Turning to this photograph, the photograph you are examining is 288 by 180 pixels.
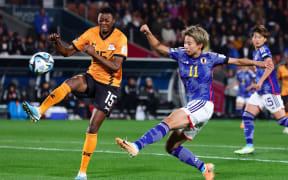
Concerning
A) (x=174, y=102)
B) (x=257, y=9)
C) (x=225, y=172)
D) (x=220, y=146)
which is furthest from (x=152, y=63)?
(x=225, y=172)

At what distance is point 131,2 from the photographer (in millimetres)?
29031

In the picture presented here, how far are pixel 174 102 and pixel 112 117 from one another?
3.04 meters

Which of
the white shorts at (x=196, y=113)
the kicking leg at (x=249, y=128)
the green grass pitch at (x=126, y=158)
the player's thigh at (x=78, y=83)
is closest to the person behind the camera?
the white shorts at (x=196, y=113)

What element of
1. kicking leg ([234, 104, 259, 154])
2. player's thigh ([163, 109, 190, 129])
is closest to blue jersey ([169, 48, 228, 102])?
player's thigh ([163, 109, 190, 129])

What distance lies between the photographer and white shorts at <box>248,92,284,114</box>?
12.1m

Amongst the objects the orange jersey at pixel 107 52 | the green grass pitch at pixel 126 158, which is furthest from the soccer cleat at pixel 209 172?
the orange jersey at pixel 107 52

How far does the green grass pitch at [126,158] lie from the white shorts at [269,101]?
3.07 feet

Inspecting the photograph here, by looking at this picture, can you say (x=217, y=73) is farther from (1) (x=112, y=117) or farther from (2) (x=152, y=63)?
(1) (x=112, y=117)

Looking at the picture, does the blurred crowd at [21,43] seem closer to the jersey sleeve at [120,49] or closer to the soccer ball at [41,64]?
the soccer ball at [41,64]

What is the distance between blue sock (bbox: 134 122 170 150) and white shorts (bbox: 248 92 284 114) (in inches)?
211

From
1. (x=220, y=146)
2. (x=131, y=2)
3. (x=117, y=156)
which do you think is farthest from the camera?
(x=131, y=2)

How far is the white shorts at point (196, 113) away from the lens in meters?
7.57

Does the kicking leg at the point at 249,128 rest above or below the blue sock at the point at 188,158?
below

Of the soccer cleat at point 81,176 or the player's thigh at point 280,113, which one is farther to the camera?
the player's thigh at point 280,113
